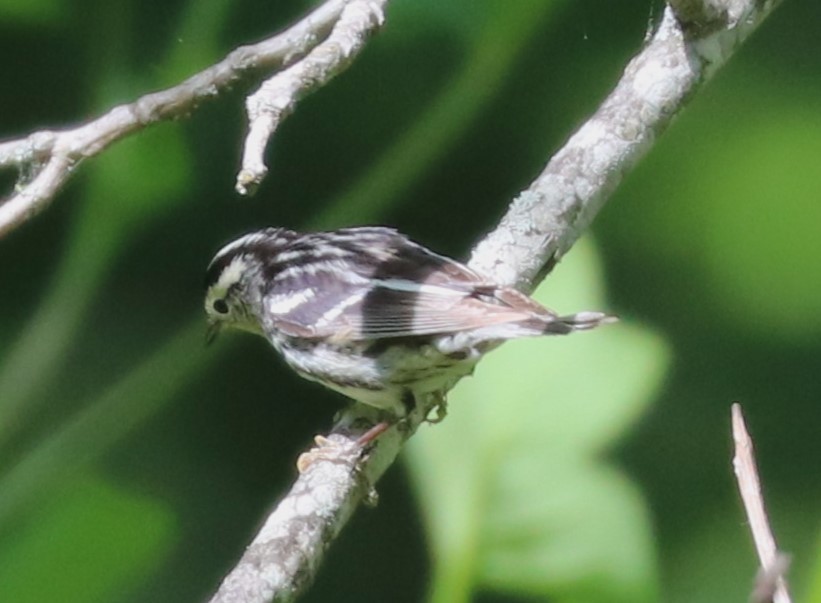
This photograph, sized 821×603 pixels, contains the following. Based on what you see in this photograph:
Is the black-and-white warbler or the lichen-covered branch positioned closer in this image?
the black-and-white warbler

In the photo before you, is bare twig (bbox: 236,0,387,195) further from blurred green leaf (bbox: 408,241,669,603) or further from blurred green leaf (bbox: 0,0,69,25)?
blurred green leaf (bbox: 0,0,69,25)

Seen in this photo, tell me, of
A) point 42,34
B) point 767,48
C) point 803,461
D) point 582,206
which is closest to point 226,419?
point 42,34

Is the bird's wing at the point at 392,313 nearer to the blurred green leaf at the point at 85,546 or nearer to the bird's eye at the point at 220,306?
the bird's eye at the point at 220,306

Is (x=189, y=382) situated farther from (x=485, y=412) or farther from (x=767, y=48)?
(x=767, y=48)

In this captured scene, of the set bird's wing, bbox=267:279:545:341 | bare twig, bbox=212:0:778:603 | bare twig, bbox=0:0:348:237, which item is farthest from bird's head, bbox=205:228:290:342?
bare twig, bbox=0:0:348:237

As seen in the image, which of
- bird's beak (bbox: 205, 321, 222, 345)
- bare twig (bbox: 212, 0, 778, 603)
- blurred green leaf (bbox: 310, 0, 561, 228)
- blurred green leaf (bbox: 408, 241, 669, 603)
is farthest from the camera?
blurred green leaf (bbox: 310, 0, 561, 228)

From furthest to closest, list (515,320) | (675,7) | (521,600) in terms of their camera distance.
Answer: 1. (521,600)
2. (675,7)
3. (515,320)

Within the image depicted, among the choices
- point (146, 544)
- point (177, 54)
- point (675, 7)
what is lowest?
point (146, 544)
